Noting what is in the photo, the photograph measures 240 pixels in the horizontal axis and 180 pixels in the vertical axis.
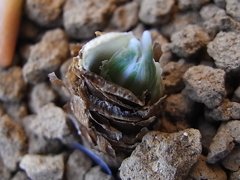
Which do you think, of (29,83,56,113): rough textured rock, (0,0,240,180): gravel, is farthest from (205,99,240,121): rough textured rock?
(29,83,56,113): rough textured rock

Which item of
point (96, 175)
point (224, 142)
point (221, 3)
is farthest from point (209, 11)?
point (96, 175)

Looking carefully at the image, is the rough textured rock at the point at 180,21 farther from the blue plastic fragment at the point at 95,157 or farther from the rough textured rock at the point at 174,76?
the blue plastic fragment at the point at 95,157

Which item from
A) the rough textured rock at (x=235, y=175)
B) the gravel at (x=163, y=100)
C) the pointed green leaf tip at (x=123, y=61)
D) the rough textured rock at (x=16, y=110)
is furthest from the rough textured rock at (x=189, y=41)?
the rough textured rock at (x=16, y=110)

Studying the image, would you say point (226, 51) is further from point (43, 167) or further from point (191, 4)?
point (43, 167)

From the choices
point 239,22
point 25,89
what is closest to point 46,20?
point 25,89

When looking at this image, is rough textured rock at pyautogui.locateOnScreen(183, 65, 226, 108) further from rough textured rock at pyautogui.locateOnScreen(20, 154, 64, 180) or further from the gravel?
rough textured rock at pyautogui.locateOnScreen(20, 154, 64, 180)

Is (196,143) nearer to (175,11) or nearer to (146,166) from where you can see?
(146,166)
